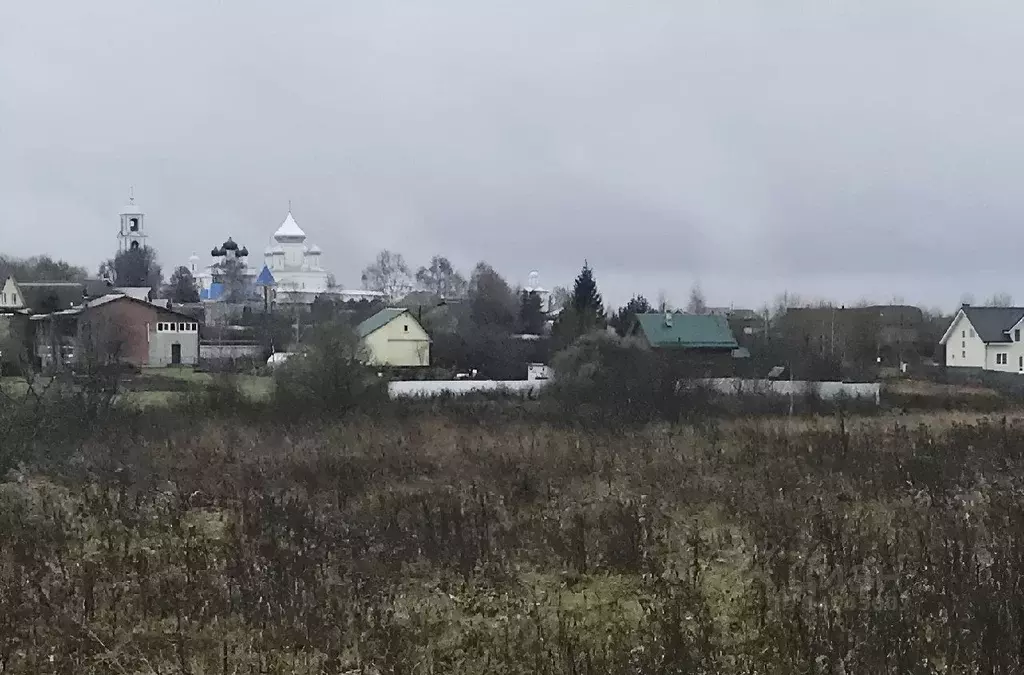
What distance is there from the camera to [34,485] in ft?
43.8

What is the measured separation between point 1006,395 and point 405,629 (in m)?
28.8

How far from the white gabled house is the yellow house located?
24.8 m

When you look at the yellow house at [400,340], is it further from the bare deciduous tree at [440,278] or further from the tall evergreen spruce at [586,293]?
the bare deciduous tree at [440,278]

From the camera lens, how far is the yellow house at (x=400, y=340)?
41469mm

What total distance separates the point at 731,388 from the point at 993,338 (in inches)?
886

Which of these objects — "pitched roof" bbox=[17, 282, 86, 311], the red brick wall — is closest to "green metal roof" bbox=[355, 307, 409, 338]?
the red brick wall

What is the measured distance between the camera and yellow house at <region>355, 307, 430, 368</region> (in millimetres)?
41469

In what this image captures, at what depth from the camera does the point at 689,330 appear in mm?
41094

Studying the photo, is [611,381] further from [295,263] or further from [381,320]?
[295,263]

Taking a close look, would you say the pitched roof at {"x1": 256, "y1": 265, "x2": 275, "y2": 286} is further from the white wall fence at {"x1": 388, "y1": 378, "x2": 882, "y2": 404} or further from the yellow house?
the white wall fence at {"x1": 388, "y1": 378, "x2": 882, "y2": 404}

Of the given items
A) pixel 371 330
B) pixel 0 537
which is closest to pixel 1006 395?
pixel 371 330

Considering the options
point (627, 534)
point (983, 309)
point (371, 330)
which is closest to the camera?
point (627, 534)

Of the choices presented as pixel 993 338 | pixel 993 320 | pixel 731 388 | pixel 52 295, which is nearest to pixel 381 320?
pixel 731 388

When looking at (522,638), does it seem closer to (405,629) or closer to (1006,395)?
(405,629)
